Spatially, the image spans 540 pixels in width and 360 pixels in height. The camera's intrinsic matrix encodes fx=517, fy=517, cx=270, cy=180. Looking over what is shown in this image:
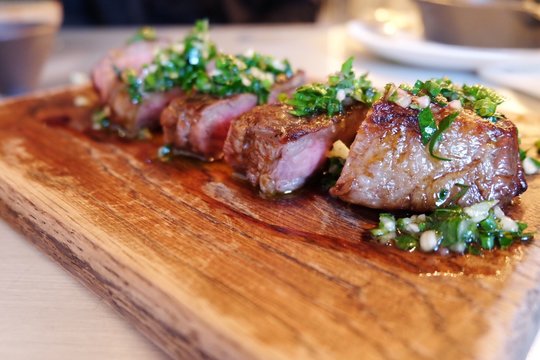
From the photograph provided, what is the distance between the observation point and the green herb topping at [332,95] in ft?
7.65

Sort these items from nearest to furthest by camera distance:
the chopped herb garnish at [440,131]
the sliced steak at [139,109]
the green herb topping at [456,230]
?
the green herb topping at [456,230], the chopped herb garnish at [440,131], the sliced steak at [139,109]

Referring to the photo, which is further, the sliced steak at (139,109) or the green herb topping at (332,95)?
the sliced steak at (139,109)

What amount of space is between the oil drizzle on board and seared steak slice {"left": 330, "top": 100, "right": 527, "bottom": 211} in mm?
147

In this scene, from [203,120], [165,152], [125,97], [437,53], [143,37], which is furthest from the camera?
[437,53]

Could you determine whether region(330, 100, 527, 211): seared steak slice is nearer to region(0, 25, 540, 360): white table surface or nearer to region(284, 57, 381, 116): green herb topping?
region(284, 57, 381, 116): green herb topping

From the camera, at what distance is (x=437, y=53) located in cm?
421

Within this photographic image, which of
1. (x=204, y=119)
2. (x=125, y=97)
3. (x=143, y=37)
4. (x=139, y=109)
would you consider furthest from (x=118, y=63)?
(x=204, y=119)

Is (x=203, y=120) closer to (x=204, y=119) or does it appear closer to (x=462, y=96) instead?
(x=204, y=119)

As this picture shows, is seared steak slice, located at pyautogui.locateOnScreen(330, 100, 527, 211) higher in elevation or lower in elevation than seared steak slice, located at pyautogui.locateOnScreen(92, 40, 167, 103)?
higher

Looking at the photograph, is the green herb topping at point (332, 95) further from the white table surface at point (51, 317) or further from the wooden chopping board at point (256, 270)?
the white table surface at point (51, 317)

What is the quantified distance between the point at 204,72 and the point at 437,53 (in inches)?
86.4

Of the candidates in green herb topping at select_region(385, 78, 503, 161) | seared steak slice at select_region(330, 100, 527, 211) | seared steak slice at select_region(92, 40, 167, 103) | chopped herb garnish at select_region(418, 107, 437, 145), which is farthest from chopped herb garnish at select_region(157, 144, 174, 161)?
chopped herb garnish at select_region(418, 107, 437, 145)

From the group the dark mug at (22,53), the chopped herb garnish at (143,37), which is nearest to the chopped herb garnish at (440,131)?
the chopped herb garnish at (143,37)

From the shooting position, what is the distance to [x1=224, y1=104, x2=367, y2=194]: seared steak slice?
2.23 meters
